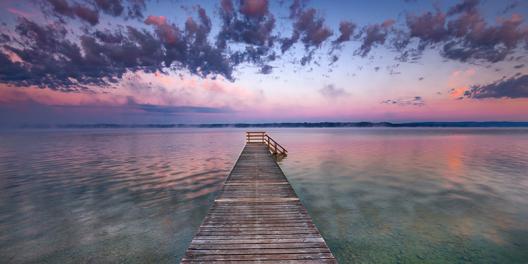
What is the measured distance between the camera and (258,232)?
24.6ft

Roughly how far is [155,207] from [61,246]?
4.82 metres

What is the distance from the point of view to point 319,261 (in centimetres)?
594

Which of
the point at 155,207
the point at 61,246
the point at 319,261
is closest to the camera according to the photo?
the point at 319,261

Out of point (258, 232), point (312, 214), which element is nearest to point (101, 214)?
point (258, 232)

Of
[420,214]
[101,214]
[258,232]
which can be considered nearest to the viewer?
[258,232]

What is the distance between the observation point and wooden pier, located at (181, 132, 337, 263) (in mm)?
6152

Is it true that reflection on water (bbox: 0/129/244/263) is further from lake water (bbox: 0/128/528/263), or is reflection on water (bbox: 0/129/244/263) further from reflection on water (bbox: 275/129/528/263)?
reflection on water (bbox: 275/129/528/263)

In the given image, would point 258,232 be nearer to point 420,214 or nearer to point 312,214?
point 312,214

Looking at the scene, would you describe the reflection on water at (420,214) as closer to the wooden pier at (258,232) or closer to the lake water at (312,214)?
the lake water at (312,214)

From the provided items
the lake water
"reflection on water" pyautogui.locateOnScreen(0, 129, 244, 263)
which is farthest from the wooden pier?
"reflection on water" pyautogui.locateOnScreen(0, 129, 244, 263)

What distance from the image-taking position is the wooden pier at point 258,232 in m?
6.15

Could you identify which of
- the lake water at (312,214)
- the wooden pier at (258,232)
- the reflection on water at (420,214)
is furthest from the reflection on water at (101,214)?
the reflection on water at (420,214)

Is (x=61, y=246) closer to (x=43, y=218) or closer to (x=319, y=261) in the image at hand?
(x=43, y=218)

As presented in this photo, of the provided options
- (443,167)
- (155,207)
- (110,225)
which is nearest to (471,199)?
(443,167)
